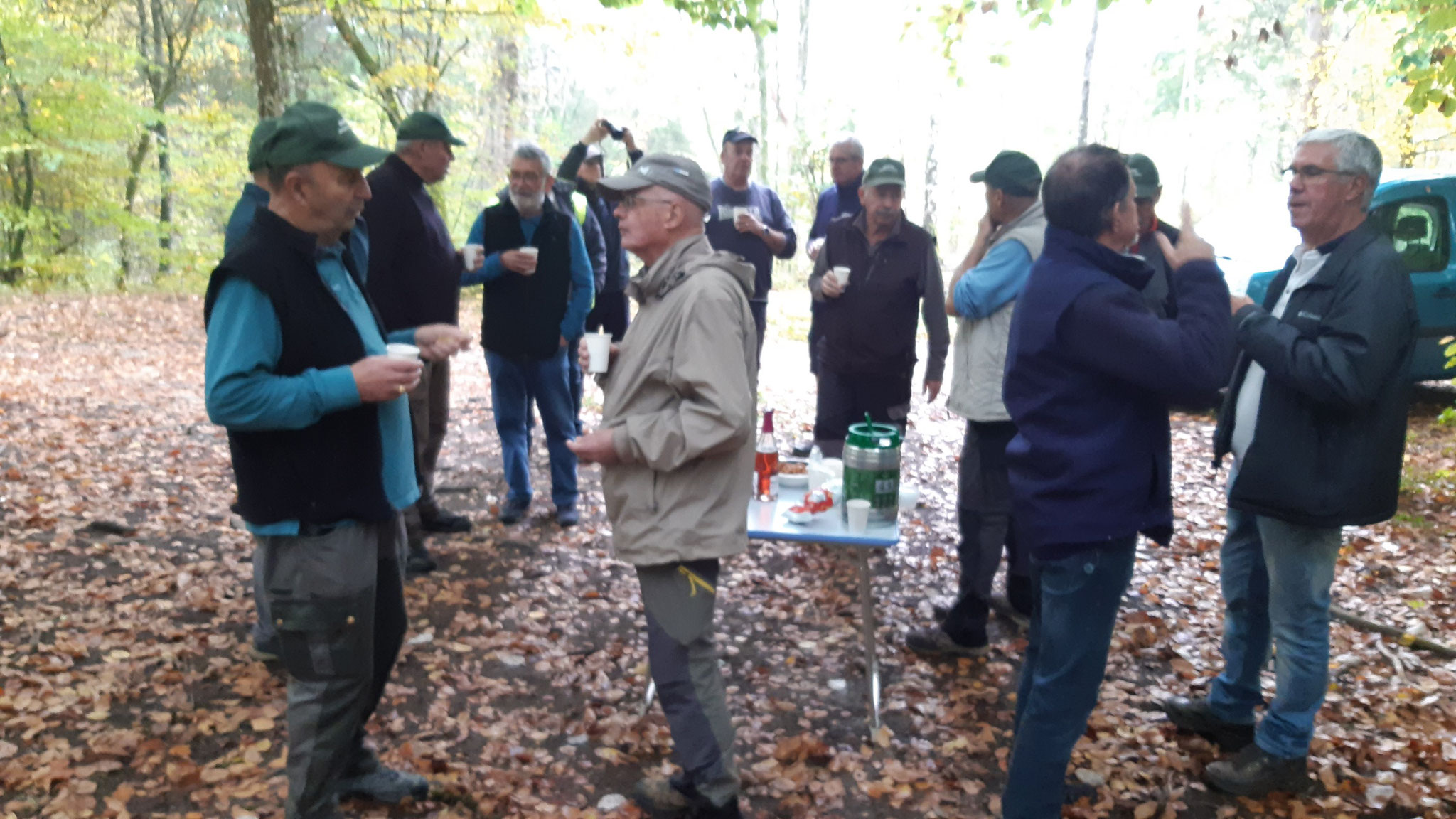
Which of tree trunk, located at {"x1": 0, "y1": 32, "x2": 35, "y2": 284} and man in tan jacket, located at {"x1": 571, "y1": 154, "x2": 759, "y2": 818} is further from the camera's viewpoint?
tree trunk, located at {"x1": 0, "y1": 32, "x2": 35, "y2": 284}

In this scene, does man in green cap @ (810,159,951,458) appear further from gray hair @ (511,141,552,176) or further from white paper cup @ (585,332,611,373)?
white paper cup @ (585,332,611,373)

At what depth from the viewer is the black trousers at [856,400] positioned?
511 centimetres

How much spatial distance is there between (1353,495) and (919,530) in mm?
3195

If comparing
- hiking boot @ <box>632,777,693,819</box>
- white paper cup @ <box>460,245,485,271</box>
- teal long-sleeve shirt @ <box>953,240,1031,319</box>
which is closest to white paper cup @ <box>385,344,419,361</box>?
hiking boot @ <box>632,777,693,819</box>

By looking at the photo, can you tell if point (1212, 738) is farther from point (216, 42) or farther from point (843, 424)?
point (216, 42)

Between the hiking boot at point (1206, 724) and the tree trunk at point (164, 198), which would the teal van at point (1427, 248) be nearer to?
the hiking boot at point (1206, 724)

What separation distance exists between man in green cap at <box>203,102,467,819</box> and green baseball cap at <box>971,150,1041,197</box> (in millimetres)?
2547

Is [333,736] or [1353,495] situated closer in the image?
[333,736]

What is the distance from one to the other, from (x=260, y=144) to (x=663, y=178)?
116cm

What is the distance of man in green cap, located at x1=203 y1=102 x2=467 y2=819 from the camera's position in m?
2.18

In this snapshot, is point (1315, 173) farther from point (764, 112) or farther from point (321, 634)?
point (764, 112)

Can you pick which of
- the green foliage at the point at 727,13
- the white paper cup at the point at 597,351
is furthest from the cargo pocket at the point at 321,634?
the green foliage at the point at 727,13

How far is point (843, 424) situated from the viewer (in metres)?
5.26

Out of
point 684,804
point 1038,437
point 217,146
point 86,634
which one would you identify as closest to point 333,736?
point 684,804
